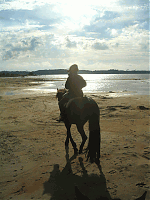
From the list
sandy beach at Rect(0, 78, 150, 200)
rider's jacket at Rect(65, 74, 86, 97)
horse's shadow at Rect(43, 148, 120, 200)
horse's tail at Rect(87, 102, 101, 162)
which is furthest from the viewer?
rider's jacket at Rect(65, 74, 86, 97)

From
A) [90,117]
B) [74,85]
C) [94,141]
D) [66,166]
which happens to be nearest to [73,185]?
[66,166]

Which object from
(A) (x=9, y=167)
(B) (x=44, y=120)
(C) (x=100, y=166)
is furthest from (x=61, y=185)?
(B) (x=44, y=120)

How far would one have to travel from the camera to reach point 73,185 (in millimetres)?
3877

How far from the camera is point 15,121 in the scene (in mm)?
9430

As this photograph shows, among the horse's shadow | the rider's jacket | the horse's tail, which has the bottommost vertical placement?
the horse's shadow

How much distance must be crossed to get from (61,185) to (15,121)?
6402 millimetres

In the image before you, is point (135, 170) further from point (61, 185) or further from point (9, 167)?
point (9, 167)

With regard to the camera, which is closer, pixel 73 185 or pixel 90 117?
pixel 73 185

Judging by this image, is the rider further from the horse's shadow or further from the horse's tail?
the horse's shadow

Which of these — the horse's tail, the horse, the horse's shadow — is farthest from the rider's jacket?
the horse's shadow

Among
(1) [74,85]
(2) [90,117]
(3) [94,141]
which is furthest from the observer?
(1) [74,85]

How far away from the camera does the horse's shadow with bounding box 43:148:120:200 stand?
3507 millimetres

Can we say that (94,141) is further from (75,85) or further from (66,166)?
(75,85)

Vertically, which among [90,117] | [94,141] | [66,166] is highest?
[90,117]
